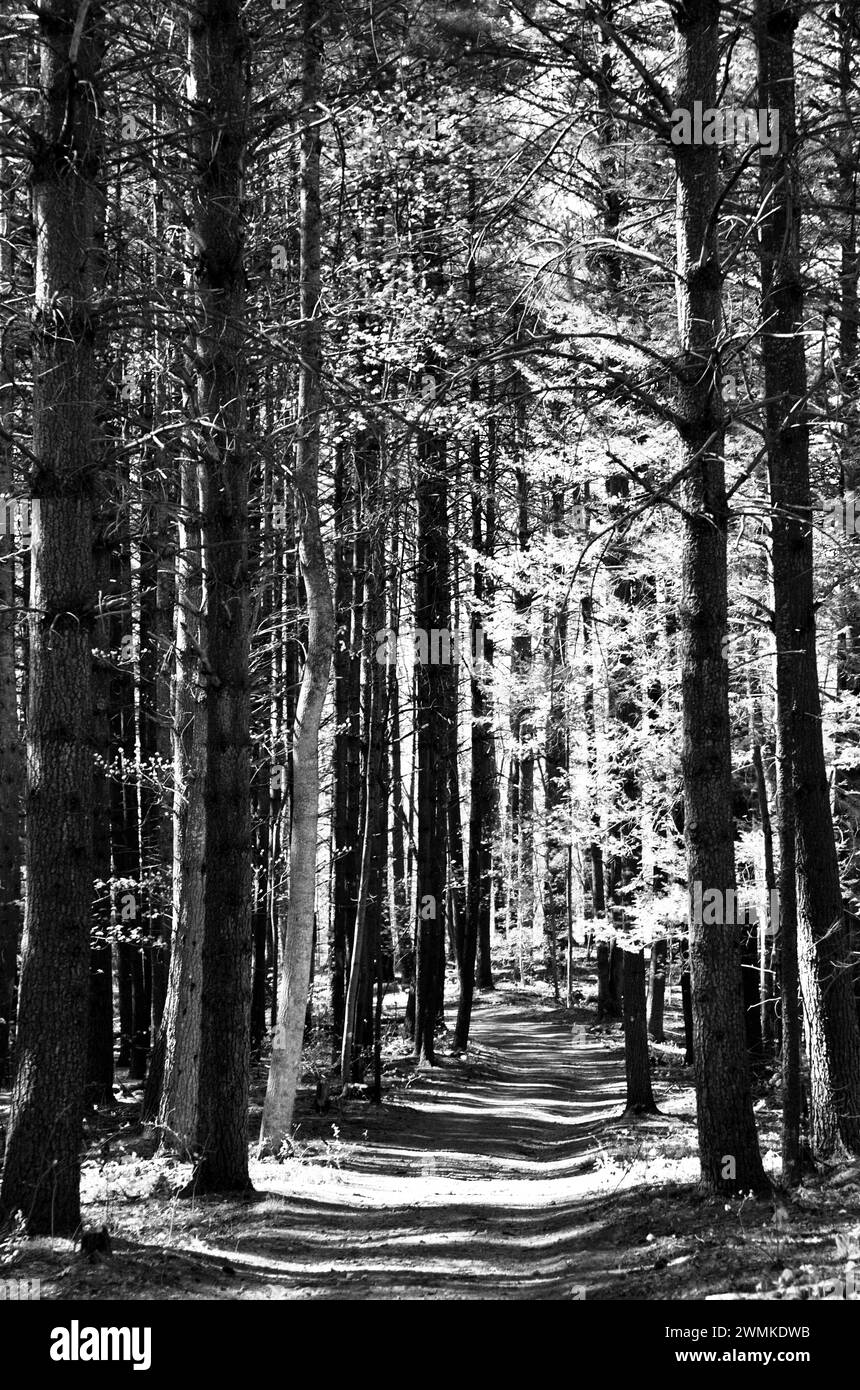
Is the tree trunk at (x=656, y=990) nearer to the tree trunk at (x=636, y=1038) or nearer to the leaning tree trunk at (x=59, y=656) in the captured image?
the tree trunk at (x=636, y=1038)

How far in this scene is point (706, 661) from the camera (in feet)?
28.5

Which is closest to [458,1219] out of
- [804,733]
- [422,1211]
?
[422,1211]

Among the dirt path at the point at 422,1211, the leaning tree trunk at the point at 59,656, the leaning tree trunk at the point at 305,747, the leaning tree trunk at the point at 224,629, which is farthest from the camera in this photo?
the leaning tree trunk at the point at 305,747

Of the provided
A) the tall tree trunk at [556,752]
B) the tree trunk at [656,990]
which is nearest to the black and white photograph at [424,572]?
the tall tree trunk at [556,752]

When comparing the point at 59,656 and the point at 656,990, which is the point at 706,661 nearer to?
A: the point at 59,656

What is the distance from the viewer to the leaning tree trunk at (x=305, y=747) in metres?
12.6

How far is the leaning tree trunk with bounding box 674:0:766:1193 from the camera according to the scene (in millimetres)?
8461

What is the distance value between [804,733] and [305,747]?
532 centimetres

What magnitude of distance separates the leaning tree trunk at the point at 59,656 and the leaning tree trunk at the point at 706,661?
4077 millimetres

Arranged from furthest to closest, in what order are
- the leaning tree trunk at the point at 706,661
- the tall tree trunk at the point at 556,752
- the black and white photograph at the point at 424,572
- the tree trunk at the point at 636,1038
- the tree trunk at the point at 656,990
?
the tree trunk at the point at 656,990
the tree trunk at the point at 636,1038
the tall tree trunk at the point at 556,752
the leaning tree trunk at the point at 706,661
the black and white photograph at the point at 424,572

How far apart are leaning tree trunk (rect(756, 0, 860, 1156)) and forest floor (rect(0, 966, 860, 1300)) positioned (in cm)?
116

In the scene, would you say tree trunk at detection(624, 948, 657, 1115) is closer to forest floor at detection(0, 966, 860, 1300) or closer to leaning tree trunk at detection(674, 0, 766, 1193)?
forest floor at detection(0, 966, 860, 1300)

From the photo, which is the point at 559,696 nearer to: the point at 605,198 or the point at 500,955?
the point at 605,198

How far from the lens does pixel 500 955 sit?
52.9 meters
